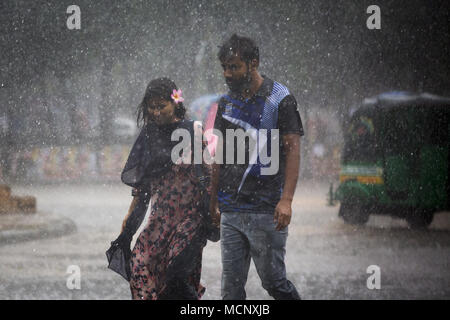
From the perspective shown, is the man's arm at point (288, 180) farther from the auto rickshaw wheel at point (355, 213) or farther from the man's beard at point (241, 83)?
the auto rickshaw wheel at point (355, 213)

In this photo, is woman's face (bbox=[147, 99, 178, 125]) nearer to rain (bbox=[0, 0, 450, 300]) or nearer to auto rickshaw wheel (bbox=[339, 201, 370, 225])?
rain (bbox=[0, 0, 450, 300])

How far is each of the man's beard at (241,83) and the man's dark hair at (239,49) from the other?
8 centimetres

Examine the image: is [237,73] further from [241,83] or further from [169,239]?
[169,239]

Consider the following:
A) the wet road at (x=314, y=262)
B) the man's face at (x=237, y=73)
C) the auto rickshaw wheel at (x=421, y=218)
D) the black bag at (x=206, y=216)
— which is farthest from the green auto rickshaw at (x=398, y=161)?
the man's face at (x=237, y=73)

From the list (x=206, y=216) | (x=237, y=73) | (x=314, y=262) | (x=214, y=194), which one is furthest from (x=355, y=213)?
(x=237, y=73)

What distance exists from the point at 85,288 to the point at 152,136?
7.27ft

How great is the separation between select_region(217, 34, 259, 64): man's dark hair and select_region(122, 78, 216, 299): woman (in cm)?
40

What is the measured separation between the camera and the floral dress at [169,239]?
3668mm

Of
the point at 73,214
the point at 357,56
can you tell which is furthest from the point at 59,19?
the point at 357,56

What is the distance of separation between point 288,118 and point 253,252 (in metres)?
0.71

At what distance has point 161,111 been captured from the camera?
147 inches

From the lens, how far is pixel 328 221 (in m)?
10.3

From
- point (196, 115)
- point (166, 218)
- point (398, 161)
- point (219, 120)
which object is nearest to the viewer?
point (219, 120)

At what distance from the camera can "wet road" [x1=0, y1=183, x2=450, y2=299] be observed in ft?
17.7
